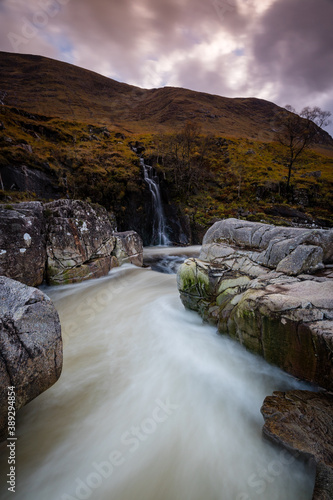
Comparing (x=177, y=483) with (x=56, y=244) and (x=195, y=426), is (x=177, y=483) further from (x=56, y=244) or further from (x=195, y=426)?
(x=56, y=244)

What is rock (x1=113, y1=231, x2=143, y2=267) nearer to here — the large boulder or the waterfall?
the large boulder

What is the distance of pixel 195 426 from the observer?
9.57 feet

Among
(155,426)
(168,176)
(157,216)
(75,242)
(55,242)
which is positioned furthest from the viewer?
(168,176)

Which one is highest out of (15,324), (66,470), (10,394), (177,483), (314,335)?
(15,324)

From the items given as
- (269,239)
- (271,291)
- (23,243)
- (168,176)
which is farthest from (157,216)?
(271,291)

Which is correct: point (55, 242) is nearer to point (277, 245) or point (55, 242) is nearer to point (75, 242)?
point (75, 242)

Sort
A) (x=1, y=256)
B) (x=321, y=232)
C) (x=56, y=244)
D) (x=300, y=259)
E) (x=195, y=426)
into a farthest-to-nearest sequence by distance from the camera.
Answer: (x=56, y=244) → (x=1, y=256) → (x=321, y=232) → (x=300, y=259) → (x=195, y=426)

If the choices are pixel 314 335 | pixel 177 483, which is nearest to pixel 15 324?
pixel 177 483

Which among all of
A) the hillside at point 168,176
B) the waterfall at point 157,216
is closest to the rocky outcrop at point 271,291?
the hillside at point 168,176

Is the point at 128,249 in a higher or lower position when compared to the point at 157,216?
lower

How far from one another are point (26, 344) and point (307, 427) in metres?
3.80

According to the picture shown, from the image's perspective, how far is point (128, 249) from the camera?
35.4 ft

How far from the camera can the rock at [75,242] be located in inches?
300

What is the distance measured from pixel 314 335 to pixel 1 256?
26.5 ft
